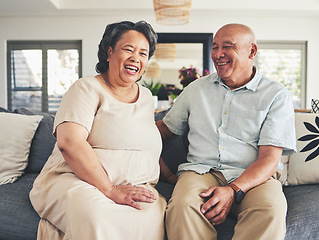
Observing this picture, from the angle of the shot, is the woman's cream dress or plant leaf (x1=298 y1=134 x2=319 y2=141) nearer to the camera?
the woman's cream dress

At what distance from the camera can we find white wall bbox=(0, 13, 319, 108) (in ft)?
19.5

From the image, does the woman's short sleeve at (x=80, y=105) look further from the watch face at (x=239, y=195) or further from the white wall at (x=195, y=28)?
the white wall at (x=195, y=28)

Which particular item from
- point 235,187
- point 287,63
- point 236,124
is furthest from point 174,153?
point 287,63

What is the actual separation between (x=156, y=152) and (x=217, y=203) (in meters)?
0.40

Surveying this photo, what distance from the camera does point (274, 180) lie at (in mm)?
1596

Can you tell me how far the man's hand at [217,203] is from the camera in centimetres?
138

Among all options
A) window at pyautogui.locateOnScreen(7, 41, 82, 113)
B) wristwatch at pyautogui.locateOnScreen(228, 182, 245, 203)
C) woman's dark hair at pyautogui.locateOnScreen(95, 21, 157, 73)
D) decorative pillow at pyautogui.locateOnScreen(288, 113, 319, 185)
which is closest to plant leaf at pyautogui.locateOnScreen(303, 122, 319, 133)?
decorative pillow at pyautogui.locateOnScreen(288, 113, 319, 185)

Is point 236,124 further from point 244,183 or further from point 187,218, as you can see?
point 187,218

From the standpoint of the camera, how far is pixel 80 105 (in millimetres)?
1453

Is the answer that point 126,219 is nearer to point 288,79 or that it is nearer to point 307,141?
point 307,141

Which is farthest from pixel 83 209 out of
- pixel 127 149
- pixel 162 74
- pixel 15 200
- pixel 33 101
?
pixel 33 101

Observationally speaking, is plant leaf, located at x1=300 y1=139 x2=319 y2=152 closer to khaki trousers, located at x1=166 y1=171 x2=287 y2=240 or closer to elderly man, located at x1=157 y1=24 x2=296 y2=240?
elderly man, located at x1=157 y1=24 x2=296 y2=240

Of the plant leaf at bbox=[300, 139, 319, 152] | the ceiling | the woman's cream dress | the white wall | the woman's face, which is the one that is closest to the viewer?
the woman's cream dress

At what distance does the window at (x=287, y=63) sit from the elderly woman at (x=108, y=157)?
16.0 ft
